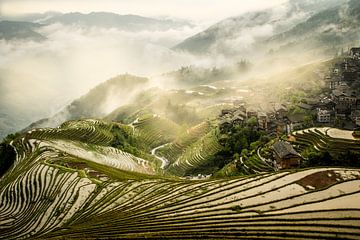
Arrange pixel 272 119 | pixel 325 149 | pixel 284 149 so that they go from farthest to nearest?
pixel 272 119 → pixel 284 149 → pixel 325 149

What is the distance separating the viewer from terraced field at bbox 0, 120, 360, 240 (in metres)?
35.0

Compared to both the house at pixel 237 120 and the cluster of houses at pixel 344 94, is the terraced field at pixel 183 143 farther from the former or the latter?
the cluster of houses at pixel 344 94

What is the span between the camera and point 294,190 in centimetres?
4375

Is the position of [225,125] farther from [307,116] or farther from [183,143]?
[307,116]

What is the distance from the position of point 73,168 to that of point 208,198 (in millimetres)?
32704

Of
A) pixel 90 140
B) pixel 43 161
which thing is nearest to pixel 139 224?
pixel 43 161

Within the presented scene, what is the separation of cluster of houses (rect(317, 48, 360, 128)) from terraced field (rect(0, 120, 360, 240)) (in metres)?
50.0

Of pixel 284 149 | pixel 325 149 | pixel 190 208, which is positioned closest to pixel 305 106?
pixel 325 149

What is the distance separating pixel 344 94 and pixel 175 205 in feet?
291

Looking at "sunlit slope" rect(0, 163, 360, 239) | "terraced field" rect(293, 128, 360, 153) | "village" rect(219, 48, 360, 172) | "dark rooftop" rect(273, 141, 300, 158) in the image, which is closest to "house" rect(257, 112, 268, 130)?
"village" rect(219, 48, 360, 172)

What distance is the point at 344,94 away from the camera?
373 ft

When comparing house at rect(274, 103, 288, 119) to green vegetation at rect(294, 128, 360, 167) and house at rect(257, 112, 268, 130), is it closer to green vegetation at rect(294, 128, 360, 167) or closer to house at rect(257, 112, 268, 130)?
house at rect(257, 112, 268, 130)

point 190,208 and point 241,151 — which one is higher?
point 190,208

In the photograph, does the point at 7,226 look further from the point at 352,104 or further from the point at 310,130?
the point at 352,104
